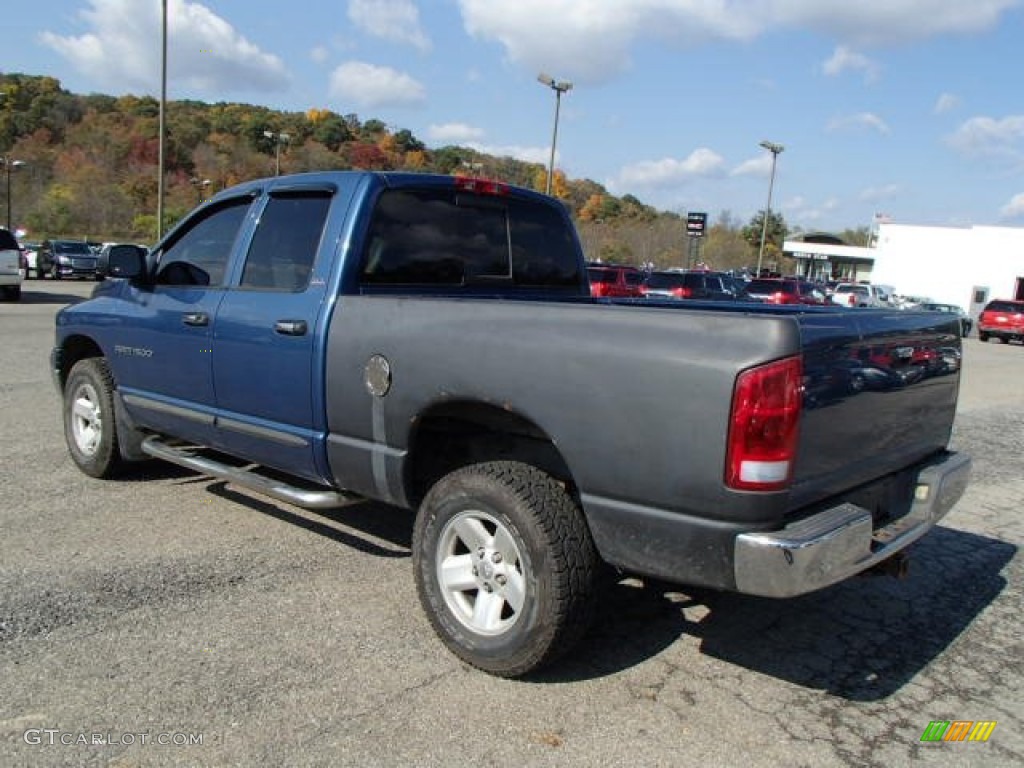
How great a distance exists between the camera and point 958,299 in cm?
5278

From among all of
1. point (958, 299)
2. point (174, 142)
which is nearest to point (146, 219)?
point (174, 142)

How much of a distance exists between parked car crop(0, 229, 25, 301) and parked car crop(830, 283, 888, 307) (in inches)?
1162

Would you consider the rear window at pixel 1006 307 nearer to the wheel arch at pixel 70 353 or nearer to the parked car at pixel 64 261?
the wheel arch at pixel 70 353

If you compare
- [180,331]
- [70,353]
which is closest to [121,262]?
[180,331]

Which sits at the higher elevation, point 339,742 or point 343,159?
point 343,159

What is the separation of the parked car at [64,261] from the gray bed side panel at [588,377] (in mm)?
33531

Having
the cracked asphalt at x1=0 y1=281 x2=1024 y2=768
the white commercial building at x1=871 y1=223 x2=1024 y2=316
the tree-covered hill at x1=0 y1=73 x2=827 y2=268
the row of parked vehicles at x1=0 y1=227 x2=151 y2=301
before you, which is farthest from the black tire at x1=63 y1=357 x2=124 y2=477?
→ the tree-covered hill at x1=0 y1=73 x2=827 y2=268

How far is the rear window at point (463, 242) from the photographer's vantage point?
4.11 m

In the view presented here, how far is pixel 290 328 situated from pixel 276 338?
127 mm

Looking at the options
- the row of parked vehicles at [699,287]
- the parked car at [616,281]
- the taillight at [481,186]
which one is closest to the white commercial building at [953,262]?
the row of parked vehicles at [699,287]

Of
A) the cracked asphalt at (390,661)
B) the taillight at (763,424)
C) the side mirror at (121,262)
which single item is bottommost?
the cracked asphalt at (390,661)

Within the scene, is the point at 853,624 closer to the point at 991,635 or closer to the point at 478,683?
the point at 991,635

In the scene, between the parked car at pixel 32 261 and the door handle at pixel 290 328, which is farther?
the parked car at pixel 32 261

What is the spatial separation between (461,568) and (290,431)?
3.95 ft
